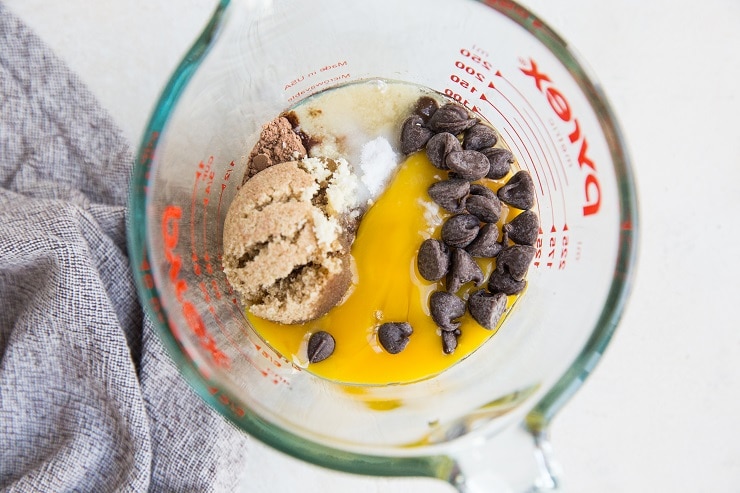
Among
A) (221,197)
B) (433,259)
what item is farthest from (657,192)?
(221,197)

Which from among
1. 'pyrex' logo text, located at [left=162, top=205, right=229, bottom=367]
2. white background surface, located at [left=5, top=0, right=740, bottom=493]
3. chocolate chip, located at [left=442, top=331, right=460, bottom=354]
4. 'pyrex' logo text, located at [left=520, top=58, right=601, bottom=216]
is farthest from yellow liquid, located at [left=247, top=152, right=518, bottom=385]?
white background surface, located at [left=5, top=0, right=740, bottom=493]

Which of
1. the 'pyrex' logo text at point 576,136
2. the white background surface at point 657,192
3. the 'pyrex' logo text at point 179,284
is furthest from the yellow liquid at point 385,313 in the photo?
the white background surface at point 657,192

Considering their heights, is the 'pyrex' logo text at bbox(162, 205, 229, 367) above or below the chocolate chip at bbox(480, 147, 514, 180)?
below

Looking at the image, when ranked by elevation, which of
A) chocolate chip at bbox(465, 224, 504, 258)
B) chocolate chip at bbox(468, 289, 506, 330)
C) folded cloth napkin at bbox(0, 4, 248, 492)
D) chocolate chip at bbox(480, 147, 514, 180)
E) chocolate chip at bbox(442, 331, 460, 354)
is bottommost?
folded cloth napkin at bbox(0, 4, 248, 492)

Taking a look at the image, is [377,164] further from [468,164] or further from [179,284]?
[179,284]

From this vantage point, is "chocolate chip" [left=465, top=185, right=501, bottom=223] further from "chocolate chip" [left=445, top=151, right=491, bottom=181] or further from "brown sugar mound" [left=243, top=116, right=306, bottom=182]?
"brown sugar mound" [left=243, top=116, right=306, bottom=182]

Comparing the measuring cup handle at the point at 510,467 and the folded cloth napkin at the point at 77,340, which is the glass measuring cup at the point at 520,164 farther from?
the folded cloth napkin at the point at 77,340

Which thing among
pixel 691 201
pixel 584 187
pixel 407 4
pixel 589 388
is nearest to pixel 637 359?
pixel 589 388
